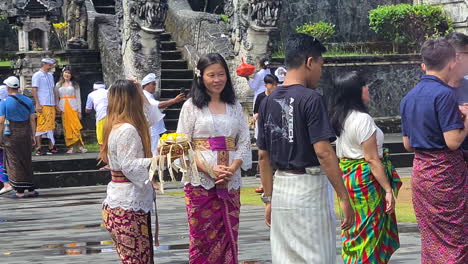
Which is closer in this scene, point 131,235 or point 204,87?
point 131,235

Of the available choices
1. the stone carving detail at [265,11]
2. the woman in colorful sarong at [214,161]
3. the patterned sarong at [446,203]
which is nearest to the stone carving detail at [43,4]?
the stone carving detail at [265,11]

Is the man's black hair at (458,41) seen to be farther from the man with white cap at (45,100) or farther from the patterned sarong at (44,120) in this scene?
the patterned sarong at (44,120)

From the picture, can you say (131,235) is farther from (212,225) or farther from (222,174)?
(222,174)

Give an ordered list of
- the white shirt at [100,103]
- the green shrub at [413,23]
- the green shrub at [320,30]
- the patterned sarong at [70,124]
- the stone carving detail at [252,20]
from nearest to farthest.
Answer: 1. the white shirt at [100,103]
2. the patterned sarong at [70,124]
3. the stone carving detail at [252,20]
4. the green shrub at [413,23]
5. the green shrub at [320,30]

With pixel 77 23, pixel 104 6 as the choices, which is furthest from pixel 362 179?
pixel 104 6

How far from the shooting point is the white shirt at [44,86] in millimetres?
19734

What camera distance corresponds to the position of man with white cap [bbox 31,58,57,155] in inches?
778

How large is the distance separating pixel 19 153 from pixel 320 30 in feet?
37.2

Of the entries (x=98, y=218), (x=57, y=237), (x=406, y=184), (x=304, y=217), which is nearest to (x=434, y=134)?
(x=304, y=217)

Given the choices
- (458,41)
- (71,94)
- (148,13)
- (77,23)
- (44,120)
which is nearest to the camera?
(458,41)

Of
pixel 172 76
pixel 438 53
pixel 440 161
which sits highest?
pixel 438 53

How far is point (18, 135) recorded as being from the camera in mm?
16688

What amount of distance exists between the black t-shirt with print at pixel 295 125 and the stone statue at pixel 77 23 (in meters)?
16.4

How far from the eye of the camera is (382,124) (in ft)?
77.0
